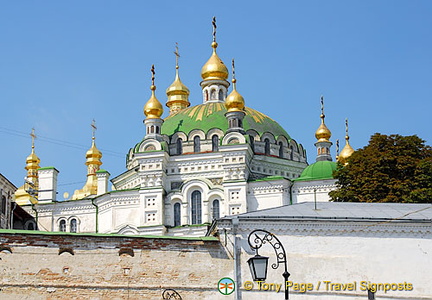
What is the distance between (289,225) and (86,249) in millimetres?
4678

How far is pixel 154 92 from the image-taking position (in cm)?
4709

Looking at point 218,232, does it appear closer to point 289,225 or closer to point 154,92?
point 289,225

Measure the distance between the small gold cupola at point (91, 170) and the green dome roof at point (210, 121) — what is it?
30.7 ft

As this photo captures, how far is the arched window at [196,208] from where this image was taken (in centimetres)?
4200

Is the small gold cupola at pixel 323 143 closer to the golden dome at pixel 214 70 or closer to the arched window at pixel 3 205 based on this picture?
the golden dome at pixel 214 70

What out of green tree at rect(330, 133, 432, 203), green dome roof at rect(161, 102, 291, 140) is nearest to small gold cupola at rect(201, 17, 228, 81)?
green dome roof at rect(161, 102, 291, 140)

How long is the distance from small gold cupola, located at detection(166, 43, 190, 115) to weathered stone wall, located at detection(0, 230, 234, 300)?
119 feet

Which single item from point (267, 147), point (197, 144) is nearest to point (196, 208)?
point (197, 144)

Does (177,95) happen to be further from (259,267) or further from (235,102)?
(259,267)

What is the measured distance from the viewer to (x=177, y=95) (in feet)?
182

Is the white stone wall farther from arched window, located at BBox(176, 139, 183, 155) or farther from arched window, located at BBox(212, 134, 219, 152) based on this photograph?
arched window, located at BBox(176, 139, 183, 155)

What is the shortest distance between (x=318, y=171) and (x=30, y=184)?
23840 mm

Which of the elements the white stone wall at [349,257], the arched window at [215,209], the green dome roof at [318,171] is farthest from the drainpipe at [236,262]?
the green dome roof at [318,171]

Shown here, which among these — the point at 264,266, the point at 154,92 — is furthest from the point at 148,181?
the point at 264,266
